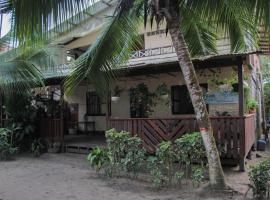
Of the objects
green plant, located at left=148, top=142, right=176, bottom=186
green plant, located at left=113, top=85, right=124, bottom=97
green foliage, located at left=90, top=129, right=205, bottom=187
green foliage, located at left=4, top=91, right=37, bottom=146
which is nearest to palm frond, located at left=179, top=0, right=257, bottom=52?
green foliage, located at left=90, top=129, right=205, bottom=187

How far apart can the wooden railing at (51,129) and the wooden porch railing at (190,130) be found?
3.57 m

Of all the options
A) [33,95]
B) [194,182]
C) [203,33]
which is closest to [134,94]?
[33,95]

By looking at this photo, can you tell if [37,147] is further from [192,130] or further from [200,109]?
[200,109]

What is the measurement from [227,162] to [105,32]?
493 cm

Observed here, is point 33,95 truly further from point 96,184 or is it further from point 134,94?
point 96,184

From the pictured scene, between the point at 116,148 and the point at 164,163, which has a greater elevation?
the point at 116,148

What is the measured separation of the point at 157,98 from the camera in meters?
15.1

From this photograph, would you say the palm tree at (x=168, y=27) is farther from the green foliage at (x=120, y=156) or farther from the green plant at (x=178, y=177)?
the green foliage at (x=120, y=156)

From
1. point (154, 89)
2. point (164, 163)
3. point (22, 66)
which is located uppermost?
point (22, 66)

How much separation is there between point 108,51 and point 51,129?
694 centimetres

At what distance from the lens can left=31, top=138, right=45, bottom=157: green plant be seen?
1391 centimetres

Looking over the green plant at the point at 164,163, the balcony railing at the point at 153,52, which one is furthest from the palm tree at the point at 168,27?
the balcony railing at the point at 153,52

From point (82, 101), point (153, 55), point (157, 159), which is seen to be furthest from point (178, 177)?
point (82, 101)

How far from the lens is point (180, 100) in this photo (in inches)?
588
